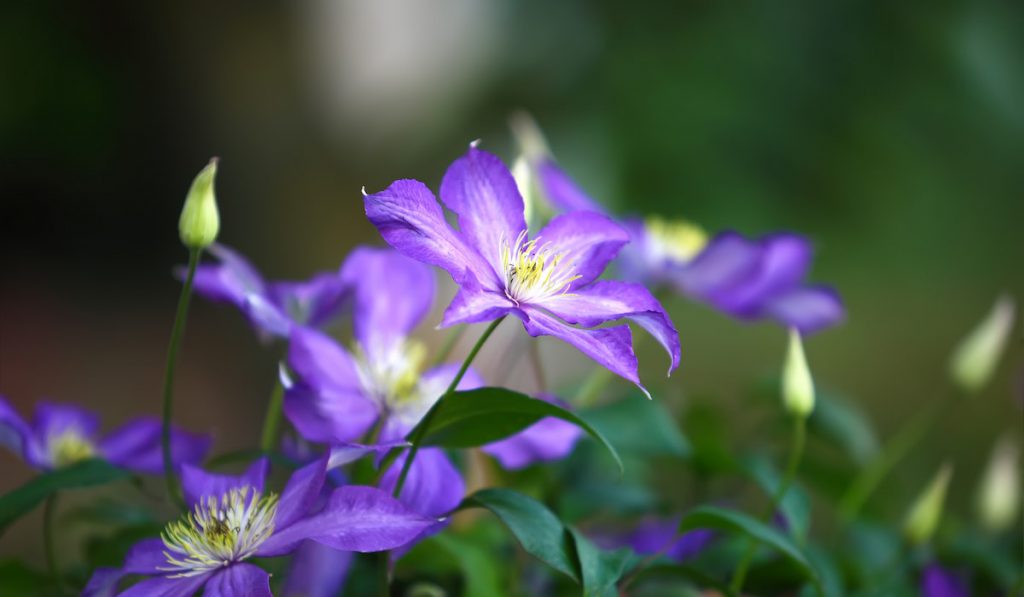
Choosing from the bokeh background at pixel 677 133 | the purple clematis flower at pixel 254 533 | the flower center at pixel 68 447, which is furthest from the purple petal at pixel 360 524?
the bokeh background at pixel 677 133

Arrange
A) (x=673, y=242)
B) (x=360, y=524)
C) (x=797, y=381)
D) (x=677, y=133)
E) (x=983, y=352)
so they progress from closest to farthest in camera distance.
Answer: (x=360, y=524)
(x=797, y=381)
(x=983, y=352)
(x=673, y=242)
(x=677, y=133)

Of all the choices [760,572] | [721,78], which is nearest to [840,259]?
[721,78]

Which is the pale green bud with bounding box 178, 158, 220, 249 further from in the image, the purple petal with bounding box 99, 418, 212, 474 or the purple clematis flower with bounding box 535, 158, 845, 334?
the purple clematis flower with bounding box 535, 158, 845, 334

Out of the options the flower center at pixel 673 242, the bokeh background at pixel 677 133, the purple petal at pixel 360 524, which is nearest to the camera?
the purple petal at pixel 360 524

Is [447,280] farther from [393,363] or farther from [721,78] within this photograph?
[393,363]

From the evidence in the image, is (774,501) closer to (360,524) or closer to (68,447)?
(360,524)

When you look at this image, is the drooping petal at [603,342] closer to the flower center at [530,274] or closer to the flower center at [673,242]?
the flower center at [530,274]

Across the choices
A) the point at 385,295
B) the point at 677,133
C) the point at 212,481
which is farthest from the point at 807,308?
the point at 677,133
